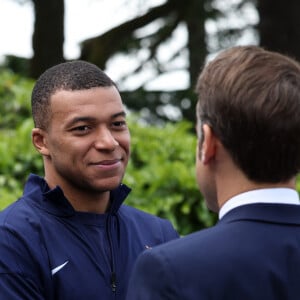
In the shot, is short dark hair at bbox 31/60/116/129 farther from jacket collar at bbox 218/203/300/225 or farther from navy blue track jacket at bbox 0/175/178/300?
jacket collar at bbox 218/203/300/225

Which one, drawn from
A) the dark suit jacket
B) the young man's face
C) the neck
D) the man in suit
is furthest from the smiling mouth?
the dark suit jacket

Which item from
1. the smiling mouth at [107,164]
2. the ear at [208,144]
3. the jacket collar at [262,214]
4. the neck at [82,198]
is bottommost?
the neck at [82,198]

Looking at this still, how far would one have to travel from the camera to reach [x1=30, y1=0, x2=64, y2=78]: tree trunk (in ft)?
35.4

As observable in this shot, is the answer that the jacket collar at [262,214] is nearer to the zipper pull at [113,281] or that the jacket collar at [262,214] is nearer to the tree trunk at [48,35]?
the zipper pull at [113,281]

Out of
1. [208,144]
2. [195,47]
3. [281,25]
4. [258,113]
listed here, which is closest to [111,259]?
[208,144]

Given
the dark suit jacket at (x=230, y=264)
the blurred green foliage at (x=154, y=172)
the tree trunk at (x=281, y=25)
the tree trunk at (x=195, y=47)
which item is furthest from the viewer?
the tree trunk at (x=195, y=47)

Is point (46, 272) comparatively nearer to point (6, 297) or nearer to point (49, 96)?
point (6, 297)

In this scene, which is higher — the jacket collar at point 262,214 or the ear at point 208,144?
the ear at point 208,144

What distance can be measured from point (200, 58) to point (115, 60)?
6.37 ft

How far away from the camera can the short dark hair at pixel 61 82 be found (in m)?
2.98

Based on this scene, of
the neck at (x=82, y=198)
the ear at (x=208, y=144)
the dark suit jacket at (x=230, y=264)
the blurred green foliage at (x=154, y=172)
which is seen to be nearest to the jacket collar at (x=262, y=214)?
the dark suit jacket at (x=230, y=264)

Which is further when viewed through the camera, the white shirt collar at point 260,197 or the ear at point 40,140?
the ear at point 40,140

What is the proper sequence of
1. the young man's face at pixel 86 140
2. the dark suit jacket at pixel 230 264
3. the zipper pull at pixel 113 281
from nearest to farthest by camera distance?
the dark suit jacket at pixel 230 264, the zipper pull at pixel 113 281, the young man's face at pixel 86 140

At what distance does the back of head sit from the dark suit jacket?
0.11m
